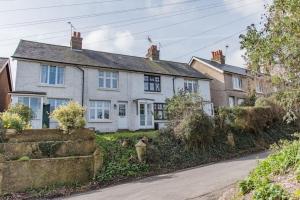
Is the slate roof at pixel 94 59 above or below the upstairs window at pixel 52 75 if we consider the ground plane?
above

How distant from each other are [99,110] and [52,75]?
5022 millimetres

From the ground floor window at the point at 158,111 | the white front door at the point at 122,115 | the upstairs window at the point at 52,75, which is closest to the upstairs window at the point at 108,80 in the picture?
the white front door at the point at 122,115

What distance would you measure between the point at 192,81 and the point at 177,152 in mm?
16367

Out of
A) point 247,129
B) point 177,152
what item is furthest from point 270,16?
point 247,129

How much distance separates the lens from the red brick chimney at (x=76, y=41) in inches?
1124

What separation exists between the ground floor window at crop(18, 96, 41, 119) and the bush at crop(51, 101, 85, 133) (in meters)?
7.27

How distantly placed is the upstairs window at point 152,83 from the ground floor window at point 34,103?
1064 cm

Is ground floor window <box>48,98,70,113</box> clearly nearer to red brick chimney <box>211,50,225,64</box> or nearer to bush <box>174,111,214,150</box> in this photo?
bush <box>174,111,214,150</box>

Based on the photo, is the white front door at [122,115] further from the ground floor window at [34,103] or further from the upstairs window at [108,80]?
the ground floor window at [34,103]

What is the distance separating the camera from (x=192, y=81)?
33.3m

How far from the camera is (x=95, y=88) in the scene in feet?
86.0

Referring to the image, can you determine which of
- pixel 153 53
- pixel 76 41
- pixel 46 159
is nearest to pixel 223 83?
pixel 153 53

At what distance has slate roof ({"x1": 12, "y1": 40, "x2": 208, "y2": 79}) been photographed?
24469mm

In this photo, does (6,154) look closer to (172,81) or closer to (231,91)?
(172,81)
